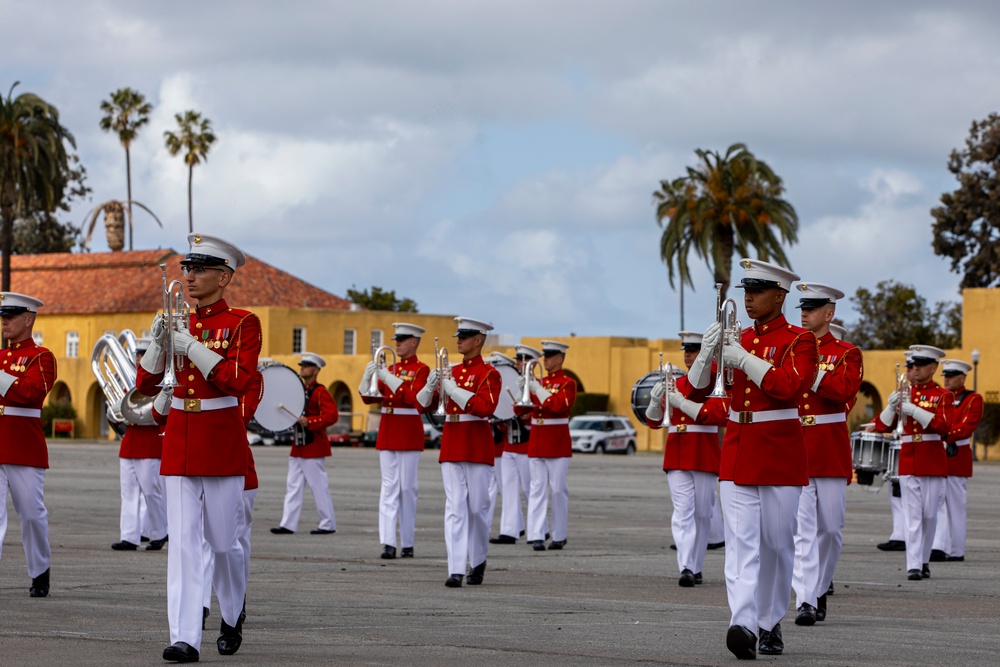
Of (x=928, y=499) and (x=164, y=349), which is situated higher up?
(x=164, y=349)

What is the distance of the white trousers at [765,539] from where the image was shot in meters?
9.44

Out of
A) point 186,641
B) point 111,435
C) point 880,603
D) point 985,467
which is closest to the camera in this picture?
point 186,641

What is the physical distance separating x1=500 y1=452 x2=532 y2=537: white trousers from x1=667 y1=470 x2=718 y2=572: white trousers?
3.89 meters

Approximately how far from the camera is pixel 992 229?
65.7 meters

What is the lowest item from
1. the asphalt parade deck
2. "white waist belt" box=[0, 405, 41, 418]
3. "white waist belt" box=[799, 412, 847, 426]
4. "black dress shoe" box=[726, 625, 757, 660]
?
the asphalt parade deck

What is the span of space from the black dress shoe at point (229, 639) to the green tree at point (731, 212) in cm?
4556

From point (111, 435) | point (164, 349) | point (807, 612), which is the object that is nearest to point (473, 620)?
point (807, 612)

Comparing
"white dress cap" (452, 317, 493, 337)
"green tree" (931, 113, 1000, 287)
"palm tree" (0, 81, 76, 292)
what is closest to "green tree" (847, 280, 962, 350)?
"green tree" (931, 113, 1000, 287)

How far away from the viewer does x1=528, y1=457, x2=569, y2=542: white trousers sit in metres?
17.7

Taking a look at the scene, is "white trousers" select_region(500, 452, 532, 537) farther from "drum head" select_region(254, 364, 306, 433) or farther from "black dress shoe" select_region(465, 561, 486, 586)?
"black dress shoe" select_region(465, 561, 486, 586)

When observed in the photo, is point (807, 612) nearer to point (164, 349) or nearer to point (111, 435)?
point (164, 349)

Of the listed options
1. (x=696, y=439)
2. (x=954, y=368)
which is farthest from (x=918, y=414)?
(x=696, y=439)

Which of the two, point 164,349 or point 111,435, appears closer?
point 164,349

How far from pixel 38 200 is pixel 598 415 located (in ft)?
77.6
